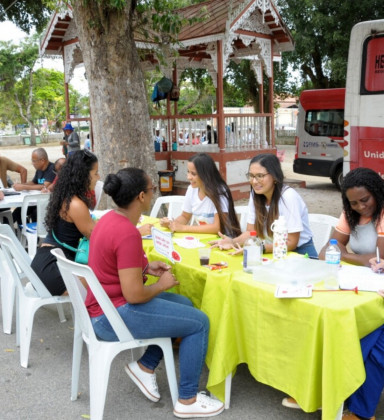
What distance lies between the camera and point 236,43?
12.4m

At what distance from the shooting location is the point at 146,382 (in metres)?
3.07

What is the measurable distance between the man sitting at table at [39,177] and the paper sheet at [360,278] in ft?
14.6

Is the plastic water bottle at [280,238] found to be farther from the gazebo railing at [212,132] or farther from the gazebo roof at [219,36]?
the gazebo railing at [212,132]

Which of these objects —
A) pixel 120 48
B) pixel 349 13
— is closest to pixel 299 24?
pixel 349 13

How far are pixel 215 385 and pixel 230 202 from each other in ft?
5.59

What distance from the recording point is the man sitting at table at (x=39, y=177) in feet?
21.2

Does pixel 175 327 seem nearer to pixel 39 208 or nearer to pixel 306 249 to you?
pixel 306 249

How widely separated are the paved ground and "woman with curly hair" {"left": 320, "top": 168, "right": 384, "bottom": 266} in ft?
3.12

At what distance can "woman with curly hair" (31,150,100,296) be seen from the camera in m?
3.64

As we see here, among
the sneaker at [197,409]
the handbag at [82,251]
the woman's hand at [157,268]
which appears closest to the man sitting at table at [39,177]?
the handbag at [82,251]

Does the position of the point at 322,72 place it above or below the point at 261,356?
above

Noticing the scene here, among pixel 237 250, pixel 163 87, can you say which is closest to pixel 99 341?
pixel 237 250

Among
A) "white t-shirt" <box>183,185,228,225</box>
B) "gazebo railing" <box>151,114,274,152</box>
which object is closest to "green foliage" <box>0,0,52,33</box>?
"gazebo railing" <box>151,114,274,152</box>

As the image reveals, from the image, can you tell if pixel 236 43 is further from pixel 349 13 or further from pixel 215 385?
pixel 215 385
